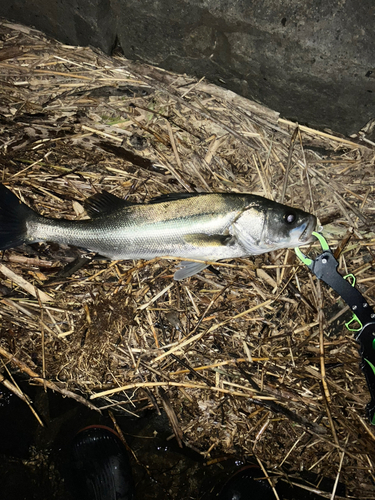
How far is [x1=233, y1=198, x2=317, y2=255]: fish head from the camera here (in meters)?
3.64

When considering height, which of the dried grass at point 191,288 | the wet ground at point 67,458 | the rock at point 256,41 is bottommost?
the wet ground at point 67,458

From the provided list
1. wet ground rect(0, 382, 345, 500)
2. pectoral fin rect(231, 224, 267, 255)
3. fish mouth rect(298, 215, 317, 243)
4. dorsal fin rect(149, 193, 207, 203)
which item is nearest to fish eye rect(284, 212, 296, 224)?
fish mouth rect(298, 215, 317, 243)

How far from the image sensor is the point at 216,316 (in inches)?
162

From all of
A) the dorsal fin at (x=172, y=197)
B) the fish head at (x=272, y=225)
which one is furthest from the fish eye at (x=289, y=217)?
the dorsal fin at (x=172, y=197)

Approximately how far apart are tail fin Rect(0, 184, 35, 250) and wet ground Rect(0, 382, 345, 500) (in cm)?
184

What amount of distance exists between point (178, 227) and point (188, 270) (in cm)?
54

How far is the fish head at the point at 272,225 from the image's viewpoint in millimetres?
3645

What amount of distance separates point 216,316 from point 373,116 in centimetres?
305

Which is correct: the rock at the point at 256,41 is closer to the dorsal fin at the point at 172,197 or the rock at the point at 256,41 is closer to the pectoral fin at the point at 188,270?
the dorsal fin at the point at 172,197

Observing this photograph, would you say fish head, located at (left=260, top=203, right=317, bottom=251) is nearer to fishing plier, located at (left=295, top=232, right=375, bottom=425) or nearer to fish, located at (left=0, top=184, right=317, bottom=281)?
fish, located at (left=0, top=184, right=317, bottom=281)

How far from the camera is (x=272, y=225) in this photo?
12.0ft

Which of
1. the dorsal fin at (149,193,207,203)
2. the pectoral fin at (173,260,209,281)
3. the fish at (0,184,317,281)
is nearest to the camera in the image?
the fish at (0,184,317,281)

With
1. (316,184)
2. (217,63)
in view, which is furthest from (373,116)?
(217,63)

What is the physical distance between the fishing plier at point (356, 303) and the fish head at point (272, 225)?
279 millimetres
